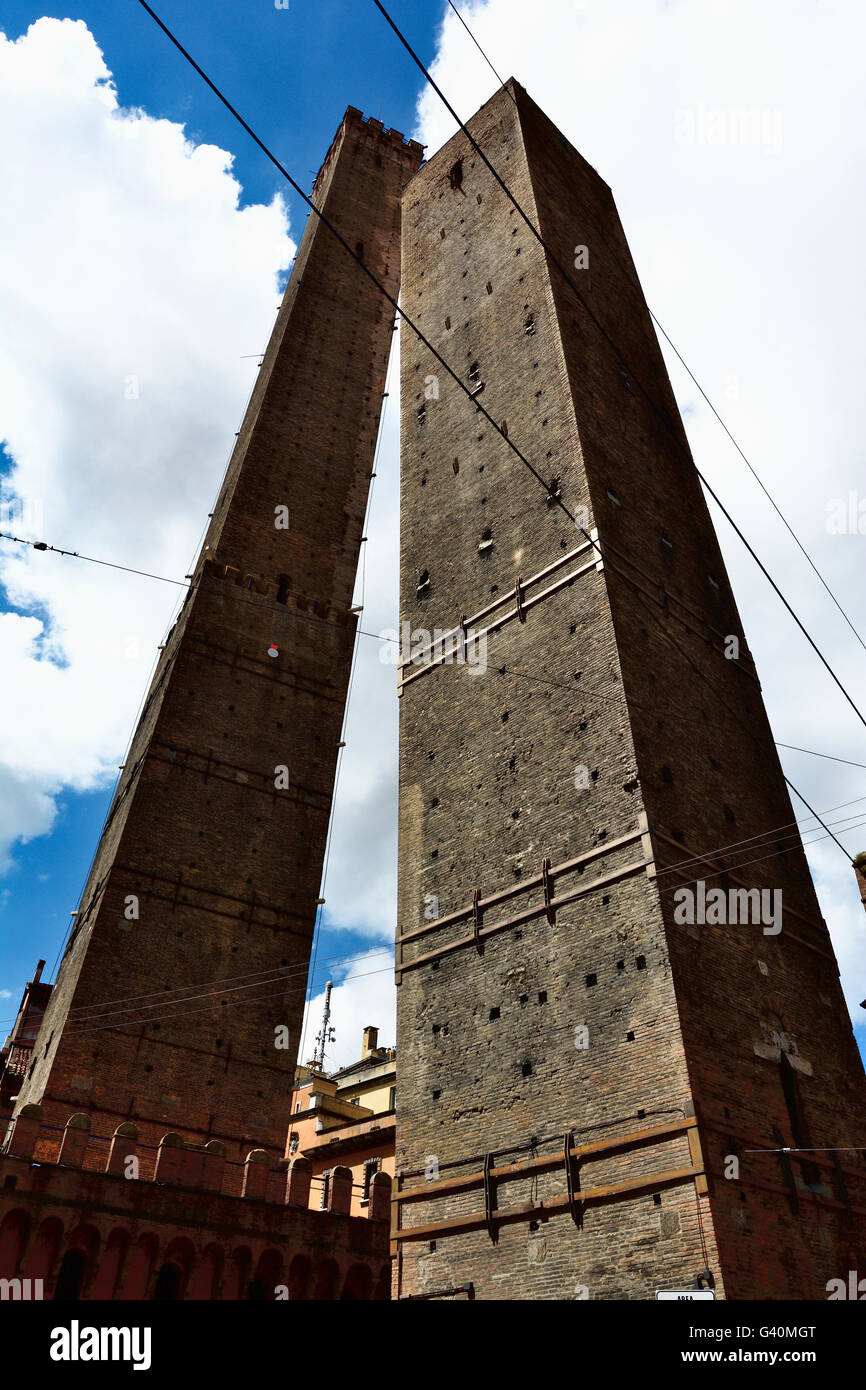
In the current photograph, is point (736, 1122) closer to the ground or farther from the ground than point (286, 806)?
closer to the ground

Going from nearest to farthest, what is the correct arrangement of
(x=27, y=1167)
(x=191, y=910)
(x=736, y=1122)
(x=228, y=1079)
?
(x=736, y=1122), (x=27, y=1167), (x=228, y=1079), (x=191, y=910)

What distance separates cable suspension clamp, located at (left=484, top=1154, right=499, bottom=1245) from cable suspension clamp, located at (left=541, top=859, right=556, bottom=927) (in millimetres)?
2495

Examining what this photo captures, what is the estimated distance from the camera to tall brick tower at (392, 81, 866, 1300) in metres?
9.57

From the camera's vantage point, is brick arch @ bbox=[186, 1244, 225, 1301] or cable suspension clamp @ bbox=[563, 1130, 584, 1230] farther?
brick arch @ bbox=[186, 1244, 225, 1301]

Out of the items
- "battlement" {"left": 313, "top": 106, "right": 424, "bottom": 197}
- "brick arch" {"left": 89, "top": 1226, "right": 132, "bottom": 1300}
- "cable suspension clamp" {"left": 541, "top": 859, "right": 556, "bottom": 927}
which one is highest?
"battlement" {"left": 313, "top": 106, "right": 424, "bottom": 197}

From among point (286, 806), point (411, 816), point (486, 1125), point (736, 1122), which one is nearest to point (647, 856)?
point (736, 1122)

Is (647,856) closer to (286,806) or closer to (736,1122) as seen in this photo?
(736,1122)

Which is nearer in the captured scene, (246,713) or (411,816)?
(411,816)

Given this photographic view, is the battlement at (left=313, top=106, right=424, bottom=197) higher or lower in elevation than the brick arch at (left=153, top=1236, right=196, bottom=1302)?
higher

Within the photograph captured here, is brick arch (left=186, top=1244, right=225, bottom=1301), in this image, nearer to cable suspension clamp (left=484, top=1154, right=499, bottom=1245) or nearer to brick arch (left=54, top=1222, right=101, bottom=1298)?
brick arch (left=54, top=1222, right=101, bottom=1298)

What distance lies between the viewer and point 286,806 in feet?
64.0

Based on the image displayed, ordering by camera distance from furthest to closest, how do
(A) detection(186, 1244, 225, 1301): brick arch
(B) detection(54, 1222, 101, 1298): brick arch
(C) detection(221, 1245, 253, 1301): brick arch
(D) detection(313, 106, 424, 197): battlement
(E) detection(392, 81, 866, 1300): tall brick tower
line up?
(D) detection(313, 106, 424, 197): battlement < (C) detection(221, 1245, 253, 1301): brick arch < (A) detection(186, 1244, 225, 1301): brick arch < (B) detection(54, 1222, 101, 1298): brick arch < (E) detection(392, 81, 866, 1300): tall brick tower

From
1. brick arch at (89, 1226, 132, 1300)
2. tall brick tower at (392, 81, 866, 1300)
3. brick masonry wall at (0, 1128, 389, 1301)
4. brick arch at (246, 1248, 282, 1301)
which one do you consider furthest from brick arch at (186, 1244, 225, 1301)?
tall brick tower at (392, 81, 866, 1300)
